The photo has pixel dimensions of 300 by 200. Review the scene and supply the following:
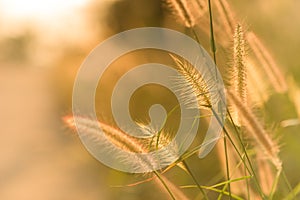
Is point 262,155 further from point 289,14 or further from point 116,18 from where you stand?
point 116,18

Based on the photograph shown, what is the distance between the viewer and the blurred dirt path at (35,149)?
88.9 inches

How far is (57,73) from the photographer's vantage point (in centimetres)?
281

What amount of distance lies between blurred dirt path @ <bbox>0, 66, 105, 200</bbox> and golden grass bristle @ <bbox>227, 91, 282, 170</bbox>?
1.18 m

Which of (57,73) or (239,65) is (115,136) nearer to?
(239,65)

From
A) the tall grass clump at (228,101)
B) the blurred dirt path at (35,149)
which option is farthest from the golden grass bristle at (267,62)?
the blurred dirt path at (35,149)

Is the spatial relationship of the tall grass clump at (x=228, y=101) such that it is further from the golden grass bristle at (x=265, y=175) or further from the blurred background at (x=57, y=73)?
the blurred background at (x=57, y=73)

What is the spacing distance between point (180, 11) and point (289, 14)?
147 cm

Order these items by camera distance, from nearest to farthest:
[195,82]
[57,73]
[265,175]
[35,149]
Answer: [195,82] < [265,175] < [35,149] < [57,73]

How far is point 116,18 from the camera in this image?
112 inches

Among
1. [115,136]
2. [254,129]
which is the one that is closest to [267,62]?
[254,129]

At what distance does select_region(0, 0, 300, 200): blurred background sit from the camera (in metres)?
2.19

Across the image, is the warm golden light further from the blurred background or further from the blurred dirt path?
the blurred dirt path

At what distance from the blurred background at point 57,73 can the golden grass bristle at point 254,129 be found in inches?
31.9

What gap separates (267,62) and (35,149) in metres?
1.63
